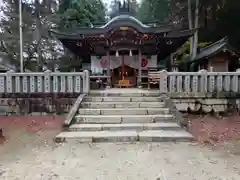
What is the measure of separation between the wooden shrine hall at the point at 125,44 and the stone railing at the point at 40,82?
4222mm

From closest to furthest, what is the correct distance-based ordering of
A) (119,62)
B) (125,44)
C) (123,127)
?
(123,127)
(125,44)
(119,62)

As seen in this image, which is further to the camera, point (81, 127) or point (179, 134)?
point (81, 127)

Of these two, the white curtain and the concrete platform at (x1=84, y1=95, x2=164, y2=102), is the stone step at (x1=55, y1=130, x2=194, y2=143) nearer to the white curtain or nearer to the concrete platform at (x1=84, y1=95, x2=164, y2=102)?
the concrete platform at (x1=84, y1=95, x2=164, y2=102)

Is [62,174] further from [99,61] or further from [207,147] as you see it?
[99,61]

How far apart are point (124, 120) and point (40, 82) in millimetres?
3656

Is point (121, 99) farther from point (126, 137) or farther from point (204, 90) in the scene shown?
point (204, 90)

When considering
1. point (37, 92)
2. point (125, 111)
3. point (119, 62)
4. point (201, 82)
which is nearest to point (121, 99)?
point (125, 111)

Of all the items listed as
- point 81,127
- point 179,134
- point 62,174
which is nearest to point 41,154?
point 62,174

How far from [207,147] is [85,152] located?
9.55ft

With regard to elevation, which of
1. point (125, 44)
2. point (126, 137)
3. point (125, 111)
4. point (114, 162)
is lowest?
point (114, 162)

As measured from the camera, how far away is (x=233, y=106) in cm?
835

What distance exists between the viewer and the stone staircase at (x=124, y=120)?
586 centimetres

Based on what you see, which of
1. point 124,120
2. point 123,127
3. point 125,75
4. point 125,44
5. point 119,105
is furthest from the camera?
point 125,75

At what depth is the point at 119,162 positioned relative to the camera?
444 centimetres
